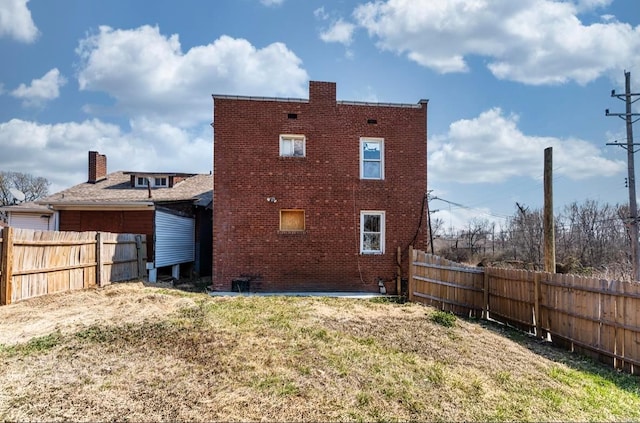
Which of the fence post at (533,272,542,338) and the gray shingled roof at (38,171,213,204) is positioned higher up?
the gray shingled roof at (38,171,213,204)

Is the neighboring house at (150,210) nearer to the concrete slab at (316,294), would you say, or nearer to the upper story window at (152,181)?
the upper story window at (152,181)

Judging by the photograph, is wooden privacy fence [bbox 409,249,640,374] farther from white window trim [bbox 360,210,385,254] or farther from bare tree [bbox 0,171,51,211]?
bare tree [bbox 0,171,51,211]

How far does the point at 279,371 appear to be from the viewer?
203 inches

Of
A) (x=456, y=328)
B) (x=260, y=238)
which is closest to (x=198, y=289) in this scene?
(x=260, y=238)

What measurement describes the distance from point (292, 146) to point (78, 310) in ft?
26.3

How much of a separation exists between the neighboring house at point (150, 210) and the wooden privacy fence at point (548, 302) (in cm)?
922

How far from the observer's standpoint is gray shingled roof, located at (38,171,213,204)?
54.1 feet

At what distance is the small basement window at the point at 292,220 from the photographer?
44.8 ft

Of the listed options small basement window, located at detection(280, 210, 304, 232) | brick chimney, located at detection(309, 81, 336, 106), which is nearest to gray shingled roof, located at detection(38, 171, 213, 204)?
small basement window, located at detection(280, 210, 304, 232)

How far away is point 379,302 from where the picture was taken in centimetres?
1143

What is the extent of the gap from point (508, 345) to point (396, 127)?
28.5 feet

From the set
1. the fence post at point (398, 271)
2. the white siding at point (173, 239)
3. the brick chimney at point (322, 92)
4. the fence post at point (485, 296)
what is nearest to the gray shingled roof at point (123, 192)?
the white siding at point (173, 239)

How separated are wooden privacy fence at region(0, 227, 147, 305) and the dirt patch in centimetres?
33

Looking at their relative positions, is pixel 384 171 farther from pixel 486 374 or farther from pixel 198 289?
pixel 486 374
